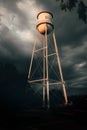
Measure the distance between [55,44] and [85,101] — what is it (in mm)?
11684

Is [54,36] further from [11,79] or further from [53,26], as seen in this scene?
[11,79]

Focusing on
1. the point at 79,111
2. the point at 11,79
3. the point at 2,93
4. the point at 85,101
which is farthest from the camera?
the point at 11,79

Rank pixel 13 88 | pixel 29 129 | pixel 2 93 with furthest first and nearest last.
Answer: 1. pixel 13 88
2. pixel 2 93
3. pixel 29 129

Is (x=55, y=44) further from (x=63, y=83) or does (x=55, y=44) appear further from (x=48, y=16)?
(x=63, y=83)

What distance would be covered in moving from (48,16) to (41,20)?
136 cm

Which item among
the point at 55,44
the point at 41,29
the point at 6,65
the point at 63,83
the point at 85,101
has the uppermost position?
the point at 6,65

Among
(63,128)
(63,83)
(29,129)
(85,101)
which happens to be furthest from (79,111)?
(63,83)

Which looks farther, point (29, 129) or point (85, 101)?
point (85, 101)

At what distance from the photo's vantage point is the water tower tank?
22.9 metres

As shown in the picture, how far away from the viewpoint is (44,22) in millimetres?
22875

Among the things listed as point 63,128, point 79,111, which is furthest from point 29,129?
point 79,111

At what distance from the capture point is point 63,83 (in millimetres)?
20859

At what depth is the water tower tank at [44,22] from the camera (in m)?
22.9

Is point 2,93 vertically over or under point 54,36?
under
